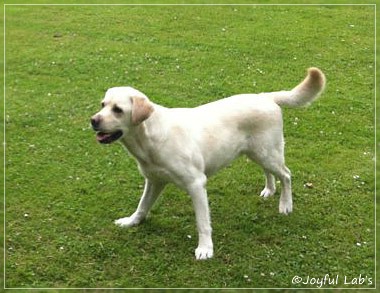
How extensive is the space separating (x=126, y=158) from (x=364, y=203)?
320 cm

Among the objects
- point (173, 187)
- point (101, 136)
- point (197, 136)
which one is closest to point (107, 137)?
point (101, 136)

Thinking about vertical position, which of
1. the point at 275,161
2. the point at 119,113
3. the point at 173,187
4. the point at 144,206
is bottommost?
the point at 173,187

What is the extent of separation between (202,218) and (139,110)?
1.34 metres

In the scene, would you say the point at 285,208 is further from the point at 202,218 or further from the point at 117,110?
the point at 117,110

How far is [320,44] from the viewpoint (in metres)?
12.6

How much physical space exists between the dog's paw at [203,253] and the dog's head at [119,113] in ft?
4.80

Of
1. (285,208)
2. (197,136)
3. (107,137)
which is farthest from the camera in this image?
(285,208)

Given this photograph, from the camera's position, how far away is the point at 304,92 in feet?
21.4

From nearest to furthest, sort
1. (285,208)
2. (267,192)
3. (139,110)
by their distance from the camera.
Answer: (139,110)
(285,208)
(267,192)

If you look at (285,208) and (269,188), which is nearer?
(285,208)

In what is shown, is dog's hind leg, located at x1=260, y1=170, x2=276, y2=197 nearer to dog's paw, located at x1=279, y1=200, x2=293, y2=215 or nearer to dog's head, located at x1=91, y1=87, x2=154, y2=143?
dog's paw, located at x1=279, y1=200, x2=293, y2=215

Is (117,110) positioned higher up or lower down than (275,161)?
higher up

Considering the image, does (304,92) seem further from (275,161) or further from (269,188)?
(269,188)

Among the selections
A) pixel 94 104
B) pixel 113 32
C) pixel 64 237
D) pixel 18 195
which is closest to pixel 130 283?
pixel 64 237
